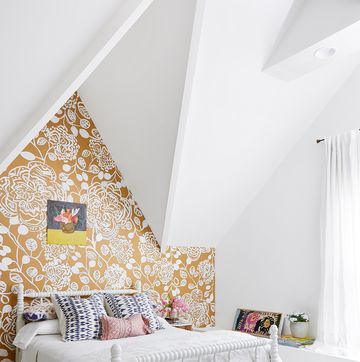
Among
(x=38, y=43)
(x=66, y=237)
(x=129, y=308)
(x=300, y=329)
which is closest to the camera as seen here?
(x=38, y=43)

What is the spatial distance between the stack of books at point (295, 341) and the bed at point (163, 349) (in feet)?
2.51

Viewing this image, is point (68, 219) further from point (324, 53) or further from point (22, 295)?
point (324, 53)

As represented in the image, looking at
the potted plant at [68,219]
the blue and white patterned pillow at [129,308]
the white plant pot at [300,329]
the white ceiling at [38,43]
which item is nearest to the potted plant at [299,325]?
the white plant pot at [300,329]

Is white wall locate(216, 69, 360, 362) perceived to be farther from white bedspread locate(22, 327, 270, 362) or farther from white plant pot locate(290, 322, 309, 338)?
white bedspread locate(22, 327, 270, 362)

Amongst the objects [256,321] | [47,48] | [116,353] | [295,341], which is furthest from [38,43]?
[256,321]

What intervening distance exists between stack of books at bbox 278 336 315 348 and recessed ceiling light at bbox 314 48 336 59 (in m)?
2.33

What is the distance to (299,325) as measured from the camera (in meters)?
4.21

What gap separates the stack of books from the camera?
3.98 meters

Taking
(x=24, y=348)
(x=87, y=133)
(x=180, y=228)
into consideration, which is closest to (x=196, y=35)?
(x=87, y=133)

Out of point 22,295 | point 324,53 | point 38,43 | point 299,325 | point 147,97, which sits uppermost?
point 324,53

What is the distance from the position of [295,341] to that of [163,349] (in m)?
1.52

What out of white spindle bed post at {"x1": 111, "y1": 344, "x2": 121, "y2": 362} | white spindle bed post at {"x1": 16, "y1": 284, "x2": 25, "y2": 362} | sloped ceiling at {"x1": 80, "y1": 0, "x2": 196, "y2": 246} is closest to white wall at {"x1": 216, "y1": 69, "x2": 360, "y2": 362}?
sloped ceiling at {"x1": 80, "y1": 0, "x2": 196, "y2": 246}

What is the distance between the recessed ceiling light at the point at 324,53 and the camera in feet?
11.5

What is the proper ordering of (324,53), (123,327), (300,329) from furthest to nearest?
(300,329) < (123,327) < (324,53)
